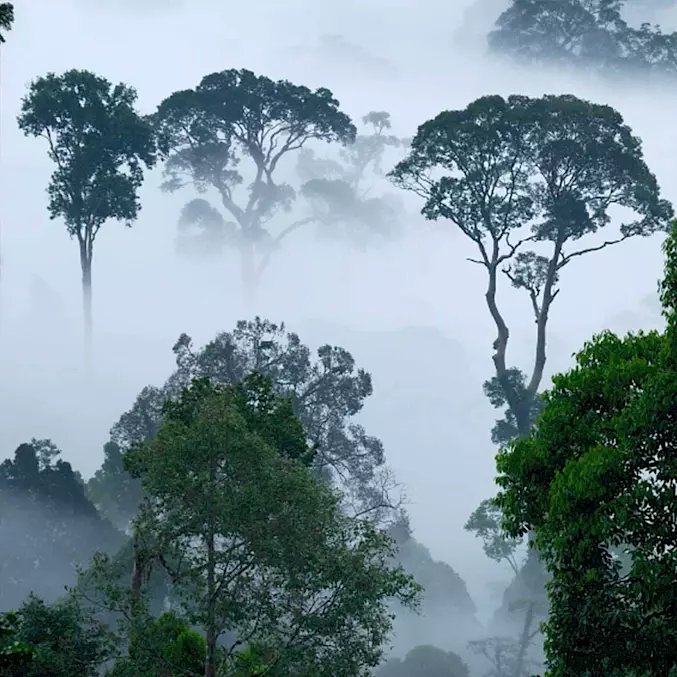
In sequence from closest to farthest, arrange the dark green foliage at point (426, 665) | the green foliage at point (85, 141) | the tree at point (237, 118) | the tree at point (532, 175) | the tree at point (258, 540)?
the tree at point (258, 540) → the dark green foliage at point (426, 665) → the tree at point (532, 175) → the green foliage at point (85, 141) → the tree at point (237, 118)

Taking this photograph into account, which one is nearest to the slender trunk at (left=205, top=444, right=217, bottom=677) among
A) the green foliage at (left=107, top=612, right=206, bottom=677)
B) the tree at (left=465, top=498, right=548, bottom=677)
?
the green foliage at (left=107, top=612, right=206, bottom=677)

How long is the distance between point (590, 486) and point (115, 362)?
6203cm

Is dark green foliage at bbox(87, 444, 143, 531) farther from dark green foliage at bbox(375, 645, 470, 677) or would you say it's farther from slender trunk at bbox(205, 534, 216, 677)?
slender trunk at bbox(205, 534, 216, 677)

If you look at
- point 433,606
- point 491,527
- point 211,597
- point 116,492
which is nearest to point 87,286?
point 116,492

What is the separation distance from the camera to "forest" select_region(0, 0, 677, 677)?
16734mm

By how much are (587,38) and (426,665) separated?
8683cm

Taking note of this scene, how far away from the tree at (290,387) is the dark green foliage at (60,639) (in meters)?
21.9

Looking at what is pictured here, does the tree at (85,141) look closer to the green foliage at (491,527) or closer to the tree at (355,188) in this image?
the green foliage at (491,527)

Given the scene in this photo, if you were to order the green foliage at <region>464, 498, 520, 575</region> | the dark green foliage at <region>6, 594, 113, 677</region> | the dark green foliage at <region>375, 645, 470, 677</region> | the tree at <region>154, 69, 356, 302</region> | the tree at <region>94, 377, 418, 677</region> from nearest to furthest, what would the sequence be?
the tree at <region>94, 377, 418, 677</region>
the dark green foliage at <region>6, 594, 113, 677</region>
the dark green foliage at <region>375, 645, 470, 677</region>
the green foliage at <region>464, 498, 520, 575</region>
the tree at <region>154, 69, 356, 302</region>

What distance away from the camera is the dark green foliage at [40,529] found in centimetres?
4281

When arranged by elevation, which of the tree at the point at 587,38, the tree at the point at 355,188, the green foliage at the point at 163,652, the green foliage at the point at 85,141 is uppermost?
the tree at the point at 587,38

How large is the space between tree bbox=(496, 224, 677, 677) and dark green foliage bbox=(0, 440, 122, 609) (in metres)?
30.0

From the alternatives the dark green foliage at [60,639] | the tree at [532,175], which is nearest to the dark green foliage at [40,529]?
the tree at [532,175]

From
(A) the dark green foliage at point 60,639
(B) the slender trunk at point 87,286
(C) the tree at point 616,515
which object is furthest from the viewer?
(B) the slender trunk at point 87,286
